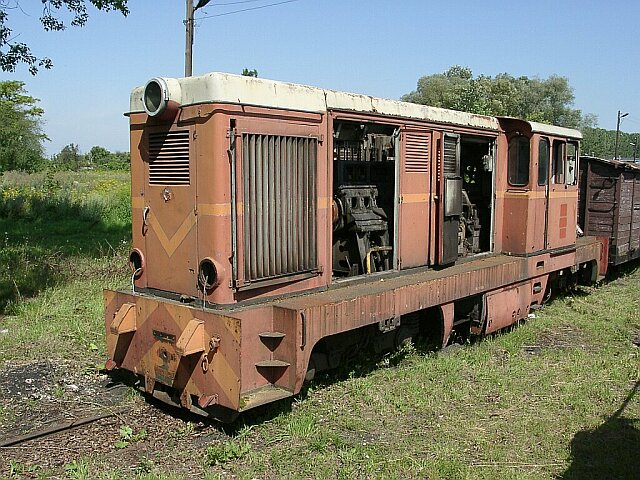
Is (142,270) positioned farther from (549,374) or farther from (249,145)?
(549,374)

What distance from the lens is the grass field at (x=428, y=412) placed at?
4.66m

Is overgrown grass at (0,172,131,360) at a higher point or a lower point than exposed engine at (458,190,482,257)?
lower

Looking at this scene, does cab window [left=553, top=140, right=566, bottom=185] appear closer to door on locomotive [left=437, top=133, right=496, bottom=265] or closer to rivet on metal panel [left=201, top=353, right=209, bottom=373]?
door on locomotive [left=437, top=133, right=496, bottom=265]

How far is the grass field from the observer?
183 inches

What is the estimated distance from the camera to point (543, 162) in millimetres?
9227

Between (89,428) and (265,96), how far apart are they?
3.20 meters

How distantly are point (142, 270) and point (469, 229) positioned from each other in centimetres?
490

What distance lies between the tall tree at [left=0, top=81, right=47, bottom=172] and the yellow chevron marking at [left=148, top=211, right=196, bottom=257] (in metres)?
35.5

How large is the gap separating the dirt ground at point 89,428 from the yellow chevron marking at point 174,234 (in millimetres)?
1513

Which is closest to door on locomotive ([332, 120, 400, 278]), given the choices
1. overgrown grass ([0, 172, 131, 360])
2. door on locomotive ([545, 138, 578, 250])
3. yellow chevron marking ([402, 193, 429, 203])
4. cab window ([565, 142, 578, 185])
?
yellow chevron marking ([402, 193, 429, 203])

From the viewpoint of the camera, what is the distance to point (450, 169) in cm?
784

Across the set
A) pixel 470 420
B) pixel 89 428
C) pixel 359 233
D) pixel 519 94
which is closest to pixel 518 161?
pixel 359 233

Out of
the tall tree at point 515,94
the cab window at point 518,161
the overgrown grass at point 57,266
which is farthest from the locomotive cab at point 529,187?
the tall tree at point 515,94

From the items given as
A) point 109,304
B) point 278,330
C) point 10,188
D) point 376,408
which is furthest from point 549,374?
point 10,188
